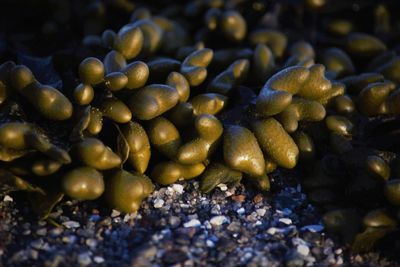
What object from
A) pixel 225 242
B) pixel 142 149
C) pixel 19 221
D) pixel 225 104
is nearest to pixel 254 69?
pixel 225 104

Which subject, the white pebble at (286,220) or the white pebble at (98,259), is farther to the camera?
the white pebble at (286,220)

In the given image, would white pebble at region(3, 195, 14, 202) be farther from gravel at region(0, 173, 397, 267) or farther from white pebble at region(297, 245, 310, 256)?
white pebble at region(297, 245, 310, 256)

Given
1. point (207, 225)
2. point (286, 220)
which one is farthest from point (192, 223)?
point (286, 220)

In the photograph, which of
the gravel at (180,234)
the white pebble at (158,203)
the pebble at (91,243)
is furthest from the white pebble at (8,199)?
the white pebble at (158,203)

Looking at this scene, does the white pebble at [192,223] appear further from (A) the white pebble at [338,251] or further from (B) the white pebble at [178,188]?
(A) the white pebble at [338,251]

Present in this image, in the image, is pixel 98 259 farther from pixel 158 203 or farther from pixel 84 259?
pixel 158 203
